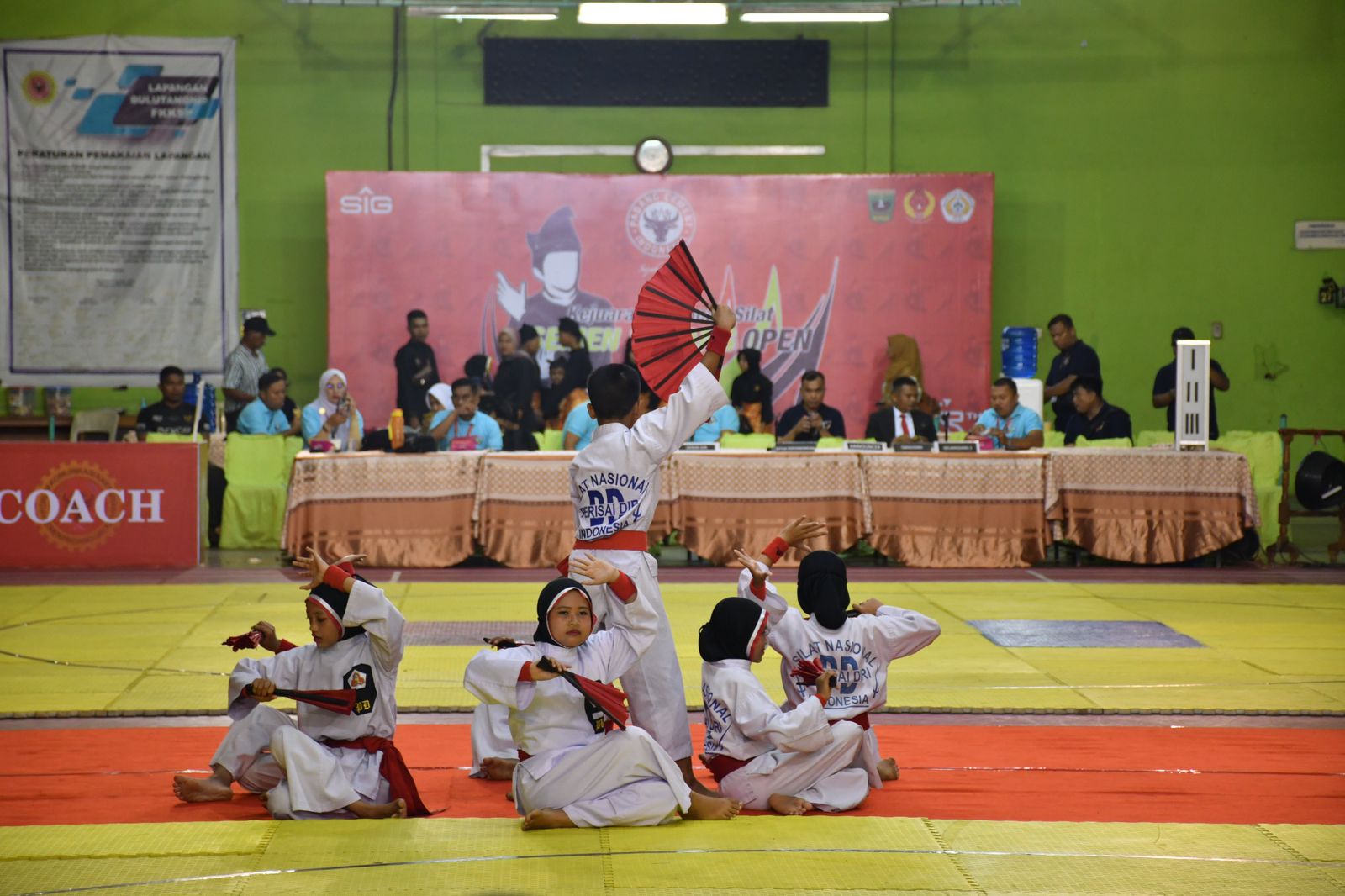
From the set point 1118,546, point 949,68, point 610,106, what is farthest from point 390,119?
point 1118,546

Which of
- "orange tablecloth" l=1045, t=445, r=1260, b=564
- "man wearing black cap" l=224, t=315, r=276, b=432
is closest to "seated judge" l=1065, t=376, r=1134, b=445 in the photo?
"orange tablecloth" l=1045, t=445, r=1260, b=564

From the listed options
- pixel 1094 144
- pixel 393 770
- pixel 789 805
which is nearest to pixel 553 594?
pixel 393 770

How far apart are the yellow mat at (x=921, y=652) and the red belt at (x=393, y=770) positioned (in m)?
1.57

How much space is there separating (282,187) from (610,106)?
12.5 ft

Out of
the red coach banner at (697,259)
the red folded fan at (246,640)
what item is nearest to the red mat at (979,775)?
the red folded fan at (246,640)

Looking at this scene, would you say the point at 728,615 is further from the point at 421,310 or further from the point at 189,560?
the point at 421,310

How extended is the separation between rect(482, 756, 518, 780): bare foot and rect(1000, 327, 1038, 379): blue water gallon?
11150 mm

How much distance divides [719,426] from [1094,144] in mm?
6414

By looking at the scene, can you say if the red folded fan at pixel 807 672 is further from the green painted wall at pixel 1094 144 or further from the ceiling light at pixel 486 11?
the green painted wall at pixel 1094 144

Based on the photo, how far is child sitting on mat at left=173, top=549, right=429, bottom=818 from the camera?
188 inches

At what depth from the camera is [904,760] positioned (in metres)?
5.62

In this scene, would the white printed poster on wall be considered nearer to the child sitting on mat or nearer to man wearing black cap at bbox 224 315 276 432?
man wearing black cap at bbox 224 315 276 432

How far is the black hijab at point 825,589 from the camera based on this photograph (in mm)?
5246

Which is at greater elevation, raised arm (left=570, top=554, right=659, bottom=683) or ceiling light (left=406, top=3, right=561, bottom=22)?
ceiling light (left=406, top=3, right=561, bottom=22)
